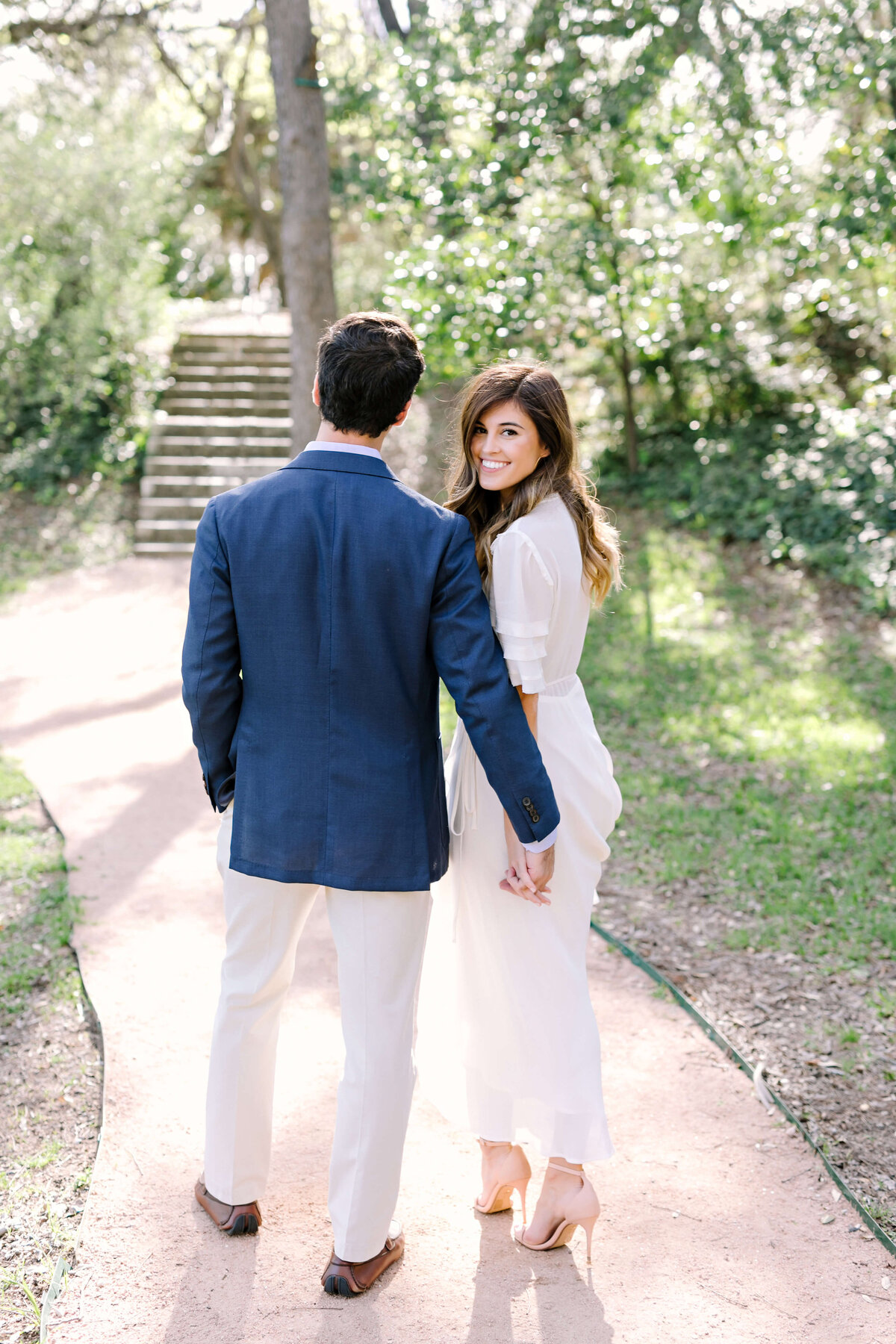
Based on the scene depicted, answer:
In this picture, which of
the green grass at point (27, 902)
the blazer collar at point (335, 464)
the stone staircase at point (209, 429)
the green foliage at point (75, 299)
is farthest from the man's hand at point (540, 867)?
the green foliage at point (75, 299)

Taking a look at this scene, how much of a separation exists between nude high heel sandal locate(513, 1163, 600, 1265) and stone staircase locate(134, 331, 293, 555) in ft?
25.1

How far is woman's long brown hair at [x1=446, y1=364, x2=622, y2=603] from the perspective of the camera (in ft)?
7.68

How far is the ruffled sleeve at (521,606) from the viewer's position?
2.23 meters

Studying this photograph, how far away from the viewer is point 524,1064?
251cm

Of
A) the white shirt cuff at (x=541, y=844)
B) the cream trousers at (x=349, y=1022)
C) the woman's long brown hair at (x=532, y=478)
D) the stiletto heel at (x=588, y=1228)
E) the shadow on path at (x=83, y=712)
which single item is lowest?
the stiletto heel at (x=588, y=1228)

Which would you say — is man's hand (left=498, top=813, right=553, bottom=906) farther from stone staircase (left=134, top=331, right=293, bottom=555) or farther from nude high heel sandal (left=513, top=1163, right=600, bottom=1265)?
stone staircase (left=134, top=331, right=293, bottom=555)

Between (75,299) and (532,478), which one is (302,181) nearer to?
(75,299)

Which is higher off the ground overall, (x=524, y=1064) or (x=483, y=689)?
(x=483, y=689)

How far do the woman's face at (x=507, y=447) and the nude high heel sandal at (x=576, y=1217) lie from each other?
1578 mm

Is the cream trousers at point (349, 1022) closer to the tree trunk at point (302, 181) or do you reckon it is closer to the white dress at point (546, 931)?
the white dress at point (546, 931)

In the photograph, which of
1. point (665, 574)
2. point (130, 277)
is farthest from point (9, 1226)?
point (130, 277)

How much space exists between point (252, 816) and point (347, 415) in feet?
2.74

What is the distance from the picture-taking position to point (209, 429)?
1084cm

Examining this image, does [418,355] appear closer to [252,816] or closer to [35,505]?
[252,816]
